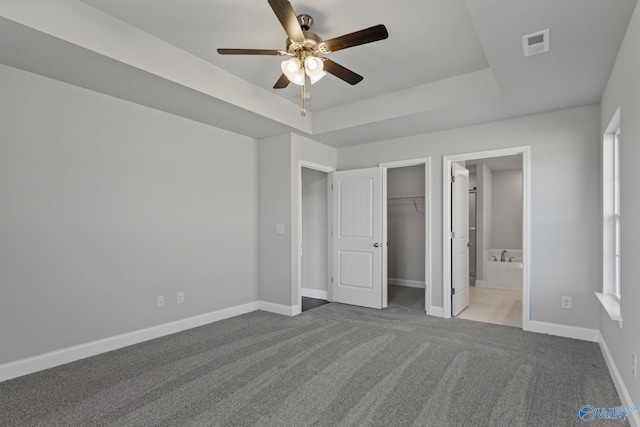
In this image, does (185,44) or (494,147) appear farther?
(494,147)

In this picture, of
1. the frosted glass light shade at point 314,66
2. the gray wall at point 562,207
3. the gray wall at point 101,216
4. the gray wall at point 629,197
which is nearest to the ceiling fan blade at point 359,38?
the frosted glass light shade at point 314,66

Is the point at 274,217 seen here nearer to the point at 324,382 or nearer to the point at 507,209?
the point at 324,382

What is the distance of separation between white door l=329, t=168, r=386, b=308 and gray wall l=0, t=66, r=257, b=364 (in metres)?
1.59

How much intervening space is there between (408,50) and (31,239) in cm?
355

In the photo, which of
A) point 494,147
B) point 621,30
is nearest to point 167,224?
point 494,147

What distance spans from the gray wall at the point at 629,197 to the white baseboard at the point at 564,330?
0.98 metres

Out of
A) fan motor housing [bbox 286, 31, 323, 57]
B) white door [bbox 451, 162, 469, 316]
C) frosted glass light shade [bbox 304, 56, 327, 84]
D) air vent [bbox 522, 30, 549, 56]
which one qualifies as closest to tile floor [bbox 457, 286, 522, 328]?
white door [bbox 451, 162, 469, 316]

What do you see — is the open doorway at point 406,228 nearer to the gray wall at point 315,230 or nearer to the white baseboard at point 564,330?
the gray wall at point 315,230

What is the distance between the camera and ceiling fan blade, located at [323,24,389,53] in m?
2.11

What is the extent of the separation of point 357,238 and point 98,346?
3.35m

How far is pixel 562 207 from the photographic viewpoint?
3.69 m

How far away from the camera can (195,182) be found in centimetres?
412

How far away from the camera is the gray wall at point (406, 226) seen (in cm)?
662

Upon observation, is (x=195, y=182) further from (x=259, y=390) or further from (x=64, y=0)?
(x=259, y=390)
